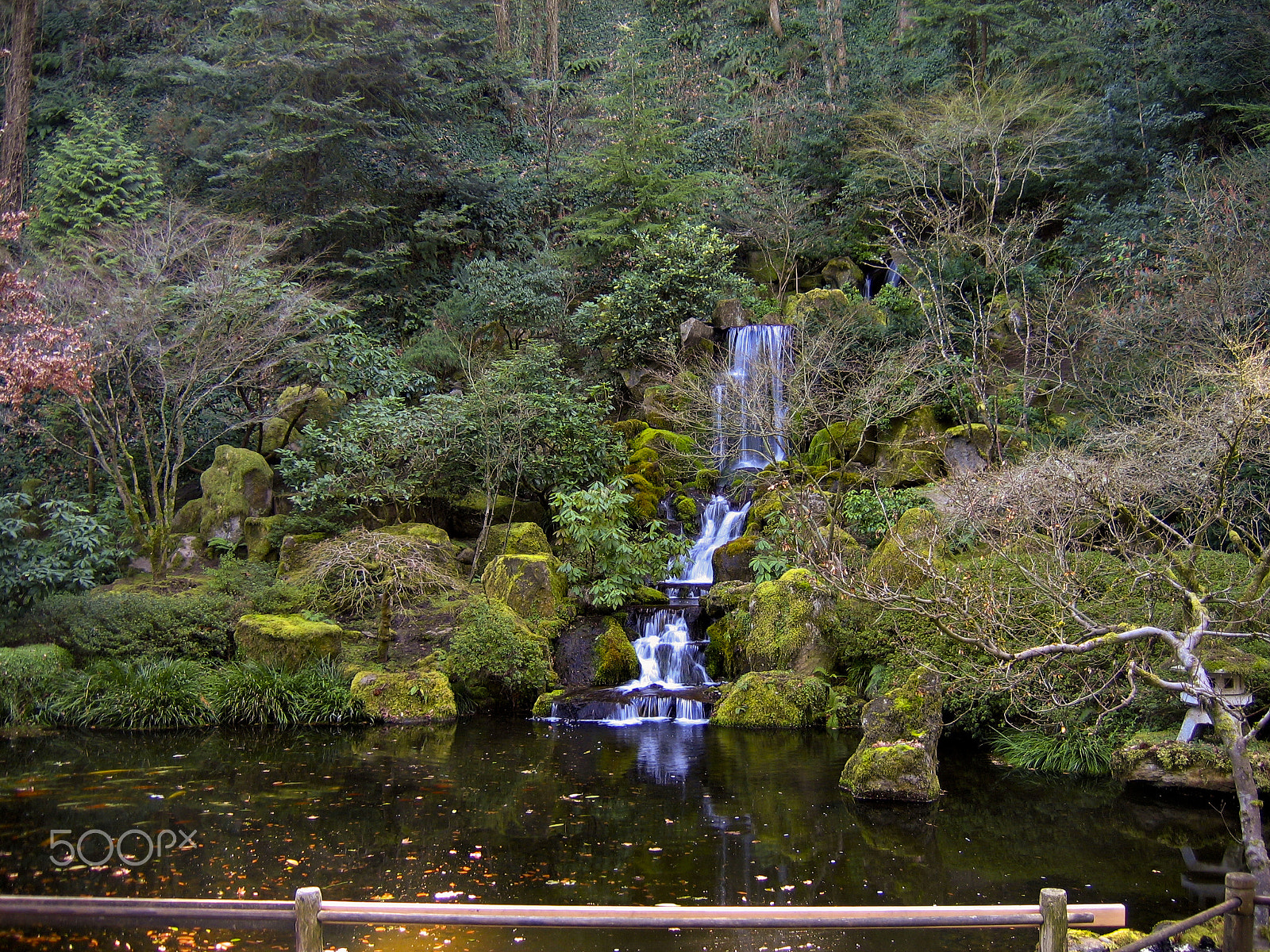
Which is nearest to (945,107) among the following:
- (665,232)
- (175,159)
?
(665,232)

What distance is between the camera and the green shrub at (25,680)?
34.8ft

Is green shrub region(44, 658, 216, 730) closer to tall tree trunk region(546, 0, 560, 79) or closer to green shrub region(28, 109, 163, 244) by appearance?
green shrub region(28, 109, 163, 244)

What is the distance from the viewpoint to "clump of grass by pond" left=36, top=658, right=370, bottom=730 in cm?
1085

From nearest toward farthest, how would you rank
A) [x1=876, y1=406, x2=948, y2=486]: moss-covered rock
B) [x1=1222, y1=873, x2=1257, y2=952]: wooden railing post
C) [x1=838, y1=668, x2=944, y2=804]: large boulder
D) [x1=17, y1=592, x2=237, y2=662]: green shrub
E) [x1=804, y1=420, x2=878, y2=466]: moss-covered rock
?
[x1=1222, y1=873, x2=1257, y2=952]: wooden railing post < [x1=838, y1=668, x2=944, y2=804]: large boulder < [x1=17, y1=592, x2=237, y2=662]: green shrub < [x1=876, y1=406, x2=948, y2=486]: moss-covered rock < [x1=804, y1=420, x2=878, y2=466]: moss-covered rock

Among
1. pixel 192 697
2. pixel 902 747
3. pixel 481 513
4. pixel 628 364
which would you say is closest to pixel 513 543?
pixel 481 513

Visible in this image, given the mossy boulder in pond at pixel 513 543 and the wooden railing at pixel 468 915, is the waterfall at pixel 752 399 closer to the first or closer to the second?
the mossy boulder in pond at pixel 513 543

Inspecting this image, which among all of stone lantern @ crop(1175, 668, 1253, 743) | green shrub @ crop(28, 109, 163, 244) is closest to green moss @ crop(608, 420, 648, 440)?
green shrub @ crop(28, 109, 163, 244)

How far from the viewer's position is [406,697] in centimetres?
1152

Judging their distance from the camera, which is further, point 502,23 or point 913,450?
point 502,23

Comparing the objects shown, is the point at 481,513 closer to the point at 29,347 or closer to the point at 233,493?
the point at 233,493

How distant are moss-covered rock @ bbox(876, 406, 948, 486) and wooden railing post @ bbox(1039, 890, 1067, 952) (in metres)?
12.0

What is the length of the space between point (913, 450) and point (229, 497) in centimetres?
1197

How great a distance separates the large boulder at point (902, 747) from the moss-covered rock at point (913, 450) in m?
6.64

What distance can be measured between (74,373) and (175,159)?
14.1m
